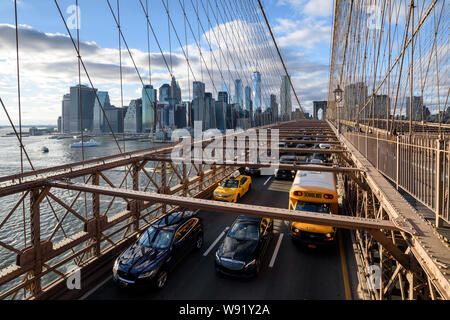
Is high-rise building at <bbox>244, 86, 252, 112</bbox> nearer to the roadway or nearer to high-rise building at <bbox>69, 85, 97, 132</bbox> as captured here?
high-rise building at <bbox>69, 85, 97, 132</bbox>

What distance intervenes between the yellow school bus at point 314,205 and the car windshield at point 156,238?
4.64 meters

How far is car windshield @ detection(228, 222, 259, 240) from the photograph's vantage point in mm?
8898

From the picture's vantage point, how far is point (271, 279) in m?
8.11

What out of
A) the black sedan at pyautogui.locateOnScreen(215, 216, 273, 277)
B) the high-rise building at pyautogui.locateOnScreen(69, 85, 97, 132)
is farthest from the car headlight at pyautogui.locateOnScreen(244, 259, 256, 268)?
the high-rise building at pyautogui.locateOnScreen(69, 85, 97, 132)

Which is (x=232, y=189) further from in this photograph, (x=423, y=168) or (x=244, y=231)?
(x=423, y=168)

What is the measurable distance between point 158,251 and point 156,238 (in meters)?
0.59

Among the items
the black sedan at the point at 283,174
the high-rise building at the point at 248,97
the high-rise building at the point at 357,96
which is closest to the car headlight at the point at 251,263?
the high-rise building at the point at 357,96

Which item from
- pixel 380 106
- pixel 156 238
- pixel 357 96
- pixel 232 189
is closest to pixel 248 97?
pixel 357 96

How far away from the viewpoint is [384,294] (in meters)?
4.81
